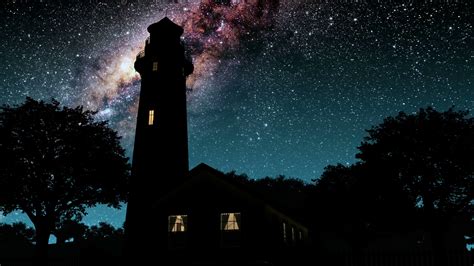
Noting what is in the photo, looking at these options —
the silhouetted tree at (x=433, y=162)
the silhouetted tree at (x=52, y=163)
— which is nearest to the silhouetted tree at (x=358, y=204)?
the silhouetted tree at (x=433, y=162)

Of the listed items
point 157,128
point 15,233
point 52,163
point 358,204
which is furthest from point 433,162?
point 15,233

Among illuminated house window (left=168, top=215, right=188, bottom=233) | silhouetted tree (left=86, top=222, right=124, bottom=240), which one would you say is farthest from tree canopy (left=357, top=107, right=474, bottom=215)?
silhouetted tree (left=86, top=222, right=124, bottom=240)

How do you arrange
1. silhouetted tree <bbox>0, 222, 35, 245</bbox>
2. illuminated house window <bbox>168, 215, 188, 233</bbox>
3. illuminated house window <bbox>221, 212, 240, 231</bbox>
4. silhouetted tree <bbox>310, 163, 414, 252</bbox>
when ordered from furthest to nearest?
silhouetted tree <bbox>0, 222, 35, 245</bbox> → silhouetted tree <bbox>310, 163, 414, 252</bbox> → illuminated house window <bbox>168, 215, 188, 233</bbox> → illuminated house window <bbox>221, 212, 240, 231</bbox>

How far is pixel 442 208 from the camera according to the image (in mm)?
30953

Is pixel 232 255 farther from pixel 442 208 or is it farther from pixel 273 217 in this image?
pixel 442 208

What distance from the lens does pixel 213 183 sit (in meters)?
21.4

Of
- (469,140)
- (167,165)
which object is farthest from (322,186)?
(167,165)

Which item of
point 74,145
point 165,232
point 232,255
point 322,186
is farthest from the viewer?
point 322,186

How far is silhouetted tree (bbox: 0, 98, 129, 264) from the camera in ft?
93.3

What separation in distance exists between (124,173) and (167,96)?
8694 mm

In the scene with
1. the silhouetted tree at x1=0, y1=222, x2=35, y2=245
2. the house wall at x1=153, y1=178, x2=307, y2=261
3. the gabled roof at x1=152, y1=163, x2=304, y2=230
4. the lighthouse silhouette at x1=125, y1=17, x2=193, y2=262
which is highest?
the lighthouse silhouette at x1=125, y1=17, x2=193, y2=262

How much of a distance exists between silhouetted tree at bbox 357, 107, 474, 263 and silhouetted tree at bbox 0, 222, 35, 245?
78726 millimetres

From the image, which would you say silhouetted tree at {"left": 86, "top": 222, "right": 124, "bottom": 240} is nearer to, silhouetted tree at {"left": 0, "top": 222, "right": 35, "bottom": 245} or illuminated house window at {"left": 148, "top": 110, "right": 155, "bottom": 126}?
silhouetted tree at {"left": 0, "top": 222, "right": 35, "bottom": 245}

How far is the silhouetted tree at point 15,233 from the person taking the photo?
263 feet
